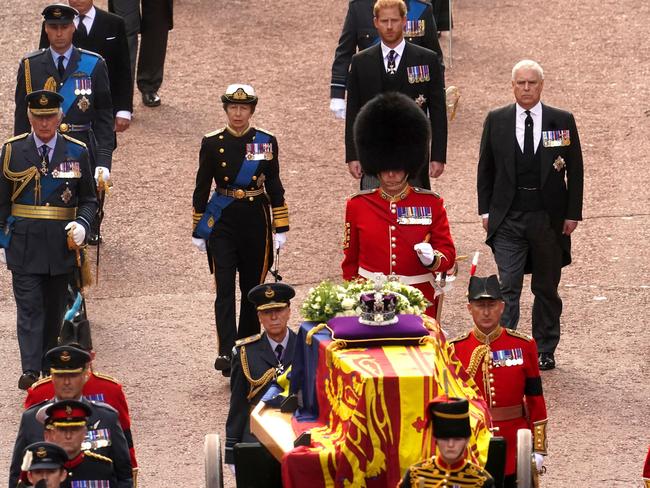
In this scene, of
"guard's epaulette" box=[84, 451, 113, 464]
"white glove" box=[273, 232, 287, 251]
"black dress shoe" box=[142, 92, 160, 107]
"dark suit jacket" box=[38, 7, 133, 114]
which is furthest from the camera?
"black dress shoe" box=[142, 92, 160, 107]

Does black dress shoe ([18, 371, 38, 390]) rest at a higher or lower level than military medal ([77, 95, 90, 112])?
lower

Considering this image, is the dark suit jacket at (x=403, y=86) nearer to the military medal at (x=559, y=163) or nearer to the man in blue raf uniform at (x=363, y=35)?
the man in blue raf uniform at (x=363, y=35)

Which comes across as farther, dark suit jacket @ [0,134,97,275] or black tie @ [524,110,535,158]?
black tie @ [524,110,535,158]

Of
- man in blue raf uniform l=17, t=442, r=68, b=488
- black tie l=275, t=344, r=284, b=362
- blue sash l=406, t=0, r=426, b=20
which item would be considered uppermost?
blue sash l=406, t=0, r=426, b=20

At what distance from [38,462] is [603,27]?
13.2m

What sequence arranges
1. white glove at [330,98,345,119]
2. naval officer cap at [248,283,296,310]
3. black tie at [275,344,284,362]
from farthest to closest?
white glove at [330,98,345,119] < naval officer cap at [248,283,296,310] < black tie at [275,344,284,362]

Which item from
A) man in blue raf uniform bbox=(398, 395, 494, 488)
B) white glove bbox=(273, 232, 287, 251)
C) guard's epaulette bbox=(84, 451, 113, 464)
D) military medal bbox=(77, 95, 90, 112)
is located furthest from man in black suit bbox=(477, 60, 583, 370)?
man in blue raf uniform bbox=(398, 395, 494, 488)

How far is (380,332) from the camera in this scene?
29.5ft

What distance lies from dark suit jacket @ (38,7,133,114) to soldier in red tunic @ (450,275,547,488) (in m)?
5.17

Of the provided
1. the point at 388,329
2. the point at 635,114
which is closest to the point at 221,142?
the point at 388,329

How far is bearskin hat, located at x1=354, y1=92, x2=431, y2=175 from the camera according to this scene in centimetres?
1127

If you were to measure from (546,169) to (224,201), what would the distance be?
216 cm

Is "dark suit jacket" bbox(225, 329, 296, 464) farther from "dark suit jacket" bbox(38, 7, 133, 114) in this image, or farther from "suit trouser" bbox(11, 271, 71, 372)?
"dark suit jacket" bbox(38, 7, 133, 114)

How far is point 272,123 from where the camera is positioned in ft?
58.1
